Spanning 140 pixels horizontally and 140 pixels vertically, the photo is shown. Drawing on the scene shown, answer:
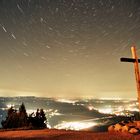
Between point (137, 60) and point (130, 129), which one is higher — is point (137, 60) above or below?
above

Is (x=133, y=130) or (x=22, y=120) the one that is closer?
(x=133, y=130)

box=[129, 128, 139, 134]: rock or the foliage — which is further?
the foliage

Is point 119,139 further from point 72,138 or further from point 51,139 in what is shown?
point 51,139

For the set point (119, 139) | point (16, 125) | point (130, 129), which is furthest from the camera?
point (16, 125)

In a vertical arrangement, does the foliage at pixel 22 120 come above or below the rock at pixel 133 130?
above

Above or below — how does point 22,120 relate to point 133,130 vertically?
above

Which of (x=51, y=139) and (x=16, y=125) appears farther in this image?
(x=16, y=125)

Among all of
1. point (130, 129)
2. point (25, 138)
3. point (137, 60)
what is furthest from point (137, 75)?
point (25, 138)

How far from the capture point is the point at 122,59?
13414 mm

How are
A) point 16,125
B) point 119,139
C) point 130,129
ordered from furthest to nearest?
point 16,125 < point 130,129 < point 119,139

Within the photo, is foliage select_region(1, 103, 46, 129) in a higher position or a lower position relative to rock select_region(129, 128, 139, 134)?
higher

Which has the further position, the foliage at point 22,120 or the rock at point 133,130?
the foliage at point 22,120

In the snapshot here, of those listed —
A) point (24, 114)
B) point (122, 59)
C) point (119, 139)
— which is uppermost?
point (122, 59)

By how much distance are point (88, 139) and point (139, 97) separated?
393cm
